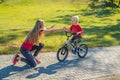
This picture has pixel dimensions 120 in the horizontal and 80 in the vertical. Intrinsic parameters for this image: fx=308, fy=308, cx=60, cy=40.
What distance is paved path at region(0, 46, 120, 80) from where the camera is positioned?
8789mm

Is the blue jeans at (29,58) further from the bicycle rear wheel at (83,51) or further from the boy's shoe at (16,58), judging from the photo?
the bicycle rear wheel at (83,51)

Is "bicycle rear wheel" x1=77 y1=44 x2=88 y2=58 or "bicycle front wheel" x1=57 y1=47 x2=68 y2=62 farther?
"bicycle rear wheel" x1=77 y1=44 x2=88 y2=58

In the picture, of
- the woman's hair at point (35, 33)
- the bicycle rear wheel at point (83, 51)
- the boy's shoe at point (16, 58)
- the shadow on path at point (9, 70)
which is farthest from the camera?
the bicycle rear wheel at point (83, 51)

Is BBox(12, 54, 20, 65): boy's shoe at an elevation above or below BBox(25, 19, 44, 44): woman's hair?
below

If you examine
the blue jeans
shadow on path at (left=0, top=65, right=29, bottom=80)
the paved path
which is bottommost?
the paved path

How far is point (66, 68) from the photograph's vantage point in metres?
9.55

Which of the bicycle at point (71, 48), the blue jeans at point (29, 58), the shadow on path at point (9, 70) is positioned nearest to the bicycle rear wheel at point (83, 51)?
the bicycle at point (71, 48)

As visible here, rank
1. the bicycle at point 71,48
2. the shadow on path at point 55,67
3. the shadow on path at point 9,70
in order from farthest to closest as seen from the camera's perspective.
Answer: the bicycle at point 71,48 → the shadow on path at point 55,67 → the shadow on path at point 9,70

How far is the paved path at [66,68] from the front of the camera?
8789 millimetres

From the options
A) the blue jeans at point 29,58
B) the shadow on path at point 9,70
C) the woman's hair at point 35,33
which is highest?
the woman's hair at point 35,33

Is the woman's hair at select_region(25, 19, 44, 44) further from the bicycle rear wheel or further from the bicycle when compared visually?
the bicycle rear wheel

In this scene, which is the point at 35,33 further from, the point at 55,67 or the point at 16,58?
the point at 55,67

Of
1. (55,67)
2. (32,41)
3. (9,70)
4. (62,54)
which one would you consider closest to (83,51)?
(62,54)

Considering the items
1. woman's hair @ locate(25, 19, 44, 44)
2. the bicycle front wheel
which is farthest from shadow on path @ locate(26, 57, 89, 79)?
woman's hair @ locate(25, 19, 44, 44)
